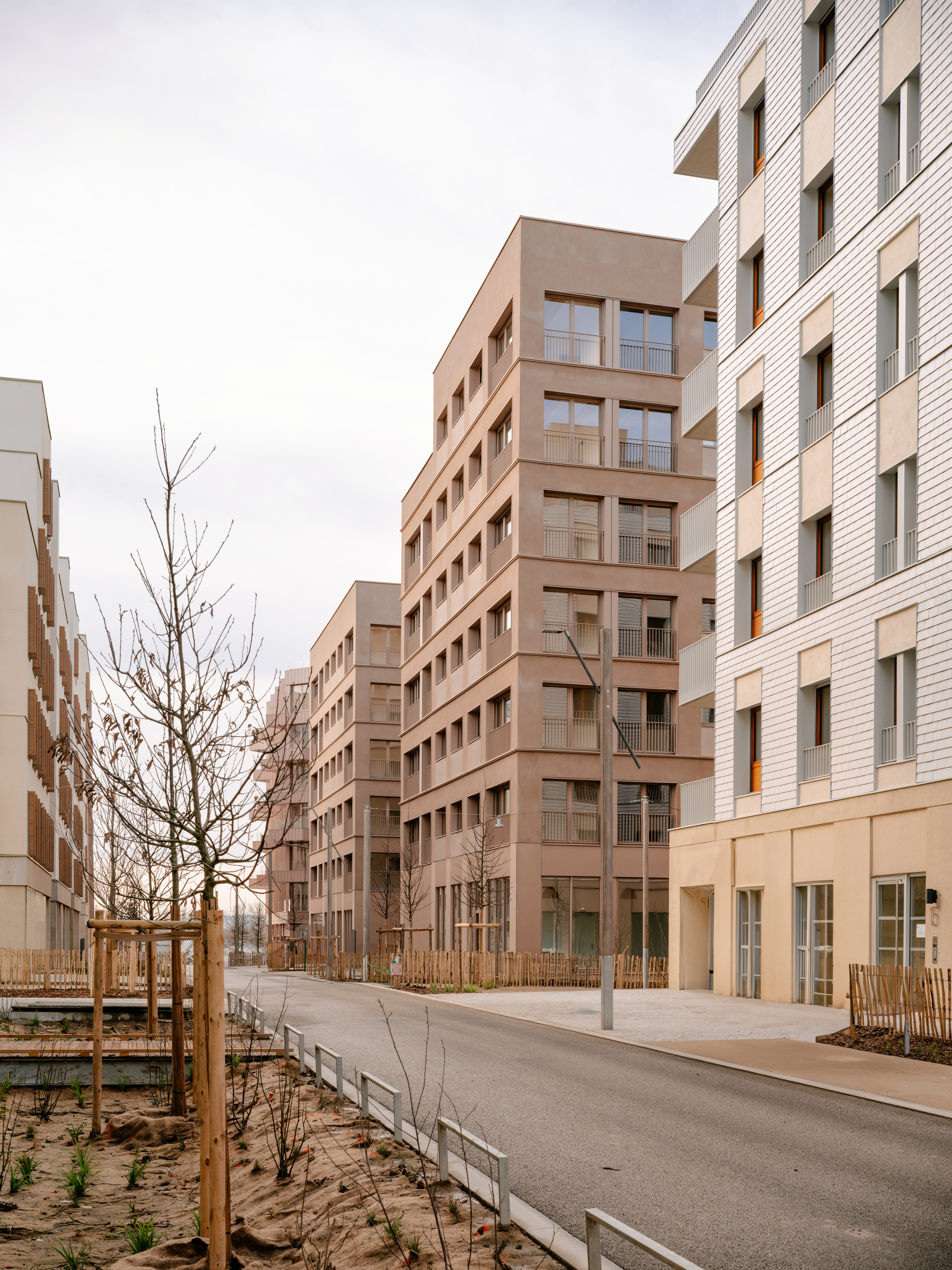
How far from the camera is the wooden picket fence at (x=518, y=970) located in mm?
38125

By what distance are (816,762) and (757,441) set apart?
8956 mm

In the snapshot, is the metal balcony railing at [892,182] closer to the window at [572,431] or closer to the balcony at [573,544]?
the window at [572,431]

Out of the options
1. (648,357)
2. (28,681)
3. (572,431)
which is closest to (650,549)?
(572,431)

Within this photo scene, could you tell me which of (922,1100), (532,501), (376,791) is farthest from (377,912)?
(922,1100)

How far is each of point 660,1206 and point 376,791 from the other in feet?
247

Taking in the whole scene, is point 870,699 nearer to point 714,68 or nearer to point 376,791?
point 714,68

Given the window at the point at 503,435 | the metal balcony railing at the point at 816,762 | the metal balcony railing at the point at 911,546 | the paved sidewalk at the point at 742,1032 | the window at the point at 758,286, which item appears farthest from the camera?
the window at the point at 503,435

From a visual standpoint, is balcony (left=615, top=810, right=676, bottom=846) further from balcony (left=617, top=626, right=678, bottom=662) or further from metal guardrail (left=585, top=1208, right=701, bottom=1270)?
metal guardrail (left=585, top=1208, right=701, bottom=1270)

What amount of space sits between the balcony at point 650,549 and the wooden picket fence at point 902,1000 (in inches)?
1243

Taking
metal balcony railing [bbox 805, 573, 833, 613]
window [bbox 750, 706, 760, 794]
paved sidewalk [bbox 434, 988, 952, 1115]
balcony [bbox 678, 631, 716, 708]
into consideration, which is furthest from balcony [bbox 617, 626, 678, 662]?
metal balcony railing [bbox 805, 573, 833, 613]

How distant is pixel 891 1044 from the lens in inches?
709

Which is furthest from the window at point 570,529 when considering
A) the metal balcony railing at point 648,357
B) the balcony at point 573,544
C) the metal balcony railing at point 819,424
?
the metal balcony railing at point 819,424

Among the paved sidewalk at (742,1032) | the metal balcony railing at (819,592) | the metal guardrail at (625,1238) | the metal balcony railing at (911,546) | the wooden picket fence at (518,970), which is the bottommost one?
the wooden picket fence at (518,970)

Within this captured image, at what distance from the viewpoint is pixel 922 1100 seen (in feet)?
43.2
